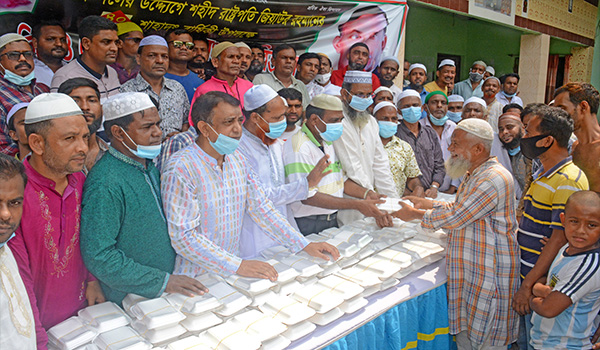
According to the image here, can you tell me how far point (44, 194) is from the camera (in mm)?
1611

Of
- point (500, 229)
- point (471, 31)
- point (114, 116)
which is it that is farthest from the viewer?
point (471, 31)

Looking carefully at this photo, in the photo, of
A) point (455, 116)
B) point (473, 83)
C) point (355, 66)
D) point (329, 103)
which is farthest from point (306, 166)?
point (473, 83)

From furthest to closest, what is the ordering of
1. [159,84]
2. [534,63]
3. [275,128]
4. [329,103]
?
1. [534,63]
2. [159,84]
3. [329,103]
4. [275,128]

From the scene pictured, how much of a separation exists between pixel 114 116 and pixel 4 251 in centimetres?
74

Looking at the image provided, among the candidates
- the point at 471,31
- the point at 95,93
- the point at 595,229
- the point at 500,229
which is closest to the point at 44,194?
the point at 95,93

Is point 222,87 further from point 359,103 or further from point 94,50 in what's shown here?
point 359,103

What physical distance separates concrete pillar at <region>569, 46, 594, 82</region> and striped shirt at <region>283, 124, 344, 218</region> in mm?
14657

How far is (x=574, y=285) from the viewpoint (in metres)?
2.04

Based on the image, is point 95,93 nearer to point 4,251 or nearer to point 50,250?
point 50,250

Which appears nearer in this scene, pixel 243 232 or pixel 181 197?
pixel 181 197

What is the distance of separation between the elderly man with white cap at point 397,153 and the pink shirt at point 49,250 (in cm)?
258

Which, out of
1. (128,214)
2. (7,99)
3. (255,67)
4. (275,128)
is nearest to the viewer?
(128,214)

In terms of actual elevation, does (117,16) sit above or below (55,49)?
above

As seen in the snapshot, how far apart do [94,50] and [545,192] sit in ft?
10.8
